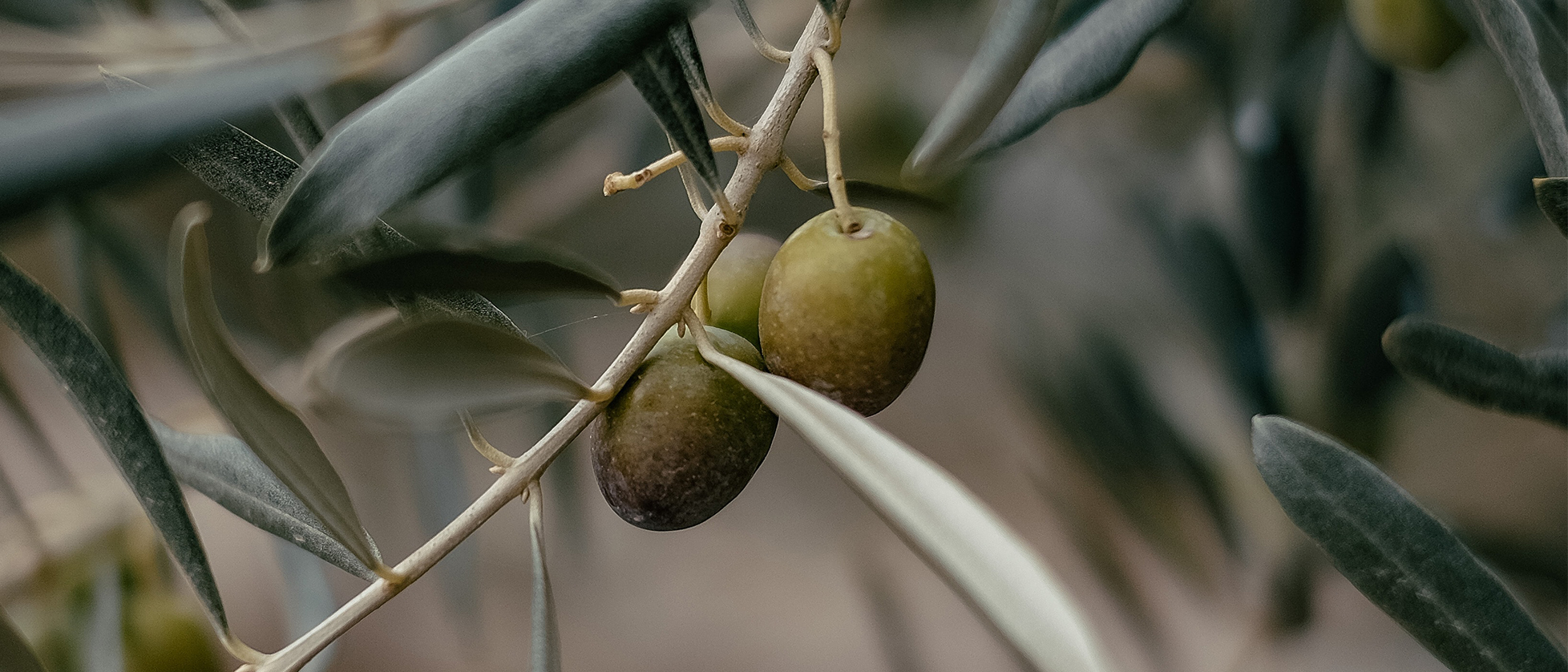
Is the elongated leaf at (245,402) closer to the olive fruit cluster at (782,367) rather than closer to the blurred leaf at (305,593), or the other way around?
the olive fruit cluster at (782,367)

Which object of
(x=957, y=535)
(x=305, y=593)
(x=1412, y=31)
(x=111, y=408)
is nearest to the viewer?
(x=957, y=535)

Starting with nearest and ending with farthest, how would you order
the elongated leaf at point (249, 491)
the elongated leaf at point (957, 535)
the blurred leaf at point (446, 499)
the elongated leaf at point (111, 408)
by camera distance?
the elongated leaf at point (957, 535), the elongated leaf at point (111, 408), the elongated leaf at point (249, 491), the blurred leaf at point (446, 499)

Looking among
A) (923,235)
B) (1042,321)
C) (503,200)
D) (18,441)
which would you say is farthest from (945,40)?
(18,441)

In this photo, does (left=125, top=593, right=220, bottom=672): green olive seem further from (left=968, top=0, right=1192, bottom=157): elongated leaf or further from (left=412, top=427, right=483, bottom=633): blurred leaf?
(left=968, top=0, right=1192, bottom=157): elongated leaf

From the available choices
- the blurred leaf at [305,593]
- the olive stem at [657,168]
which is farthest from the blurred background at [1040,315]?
the olive stem at [657,168]

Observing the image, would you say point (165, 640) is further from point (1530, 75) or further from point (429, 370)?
point (1530, 75)

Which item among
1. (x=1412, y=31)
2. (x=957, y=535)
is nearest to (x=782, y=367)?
(x=957, y=535)

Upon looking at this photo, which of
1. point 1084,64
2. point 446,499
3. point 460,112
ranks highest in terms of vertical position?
point 460,112
